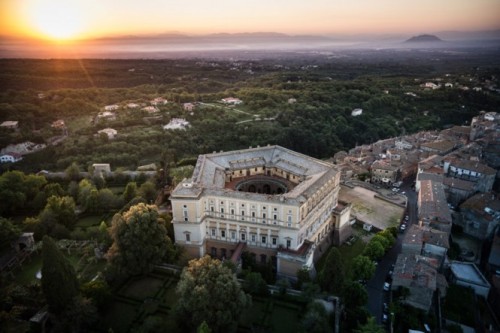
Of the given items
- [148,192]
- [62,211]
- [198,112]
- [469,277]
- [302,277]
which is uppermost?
[198,112]

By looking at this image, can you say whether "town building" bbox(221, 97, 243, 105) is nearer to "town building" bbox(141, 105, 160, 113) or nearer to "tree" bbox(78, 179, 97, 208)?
"town building" bbox(141, 105, 160, 113)

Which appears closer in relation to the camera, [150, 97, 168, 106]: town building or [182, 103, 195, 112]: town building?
[182, 103, 195, 112]: town building

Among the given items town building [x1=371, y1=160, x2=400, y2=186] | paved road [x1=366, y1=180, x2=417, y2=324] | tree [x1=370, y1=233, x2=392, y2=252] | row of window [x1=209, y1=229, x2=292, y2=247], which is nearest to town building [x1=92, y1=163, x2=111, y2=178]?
row of window [x1=209, y1=229, x2=292, y2=247]

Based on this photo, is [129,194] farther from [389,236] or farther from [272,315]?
[389,236]

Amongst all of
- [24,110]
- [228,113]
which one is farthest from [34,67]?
[228,113]

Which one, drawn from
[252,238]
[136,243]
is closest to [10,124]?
[136,243]
